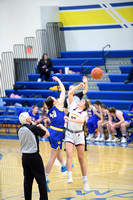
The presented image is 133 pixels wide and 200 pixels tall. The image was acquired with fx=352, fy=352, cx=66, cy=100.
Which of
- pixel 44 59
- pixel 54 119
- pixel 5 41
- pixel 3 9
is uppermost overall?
pixel 3 9

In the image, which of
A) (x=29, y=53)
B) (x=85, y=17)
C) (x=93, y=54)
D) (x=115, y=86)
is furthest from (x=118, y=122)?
(x=29, y=53)

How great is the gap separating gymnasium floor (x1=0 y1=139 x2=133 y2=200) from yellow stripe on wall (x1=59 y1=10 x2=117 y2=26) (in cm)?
707

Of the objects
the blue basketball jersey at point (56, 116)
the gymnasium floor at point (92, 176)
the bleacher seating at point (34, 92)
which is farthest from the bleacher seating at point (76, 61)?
the blue basketball jersey at point (56, 116)

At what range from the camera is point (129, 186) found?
6414 millimetres

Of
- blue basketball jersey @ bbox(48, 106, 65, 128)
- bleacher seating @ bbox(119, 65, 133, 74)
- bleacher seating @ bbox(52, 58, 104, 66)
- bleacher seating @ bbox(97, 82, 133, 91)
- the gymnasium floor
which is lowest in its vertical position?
the gymnasium floor

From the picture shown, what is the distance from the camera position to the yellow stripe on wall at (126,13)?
14.9 m

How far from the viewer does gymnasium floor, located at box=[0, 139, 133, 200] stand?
604cm

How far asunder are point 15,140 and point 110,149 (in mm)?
3537

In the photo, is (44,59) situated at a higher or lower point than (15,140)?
higher

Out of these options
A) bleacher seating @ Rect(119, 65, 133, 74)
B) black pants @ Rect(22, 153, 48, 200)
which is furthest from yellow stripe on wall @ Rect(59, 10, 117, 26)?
black pants @ Rect(22, 153, 48, 200)

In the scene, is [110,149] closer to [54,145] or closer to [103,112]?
[103,112]

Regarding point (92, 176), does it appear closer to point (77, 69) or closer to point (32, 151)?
point (32, 151)

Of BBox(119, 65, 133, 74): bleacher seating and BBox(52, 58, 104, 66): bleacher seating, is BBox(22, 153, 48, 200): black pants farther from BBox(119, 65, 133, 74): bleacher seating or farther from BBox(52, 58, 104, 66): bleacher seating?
BBox(52, 58, 104, 66): bleacher seating

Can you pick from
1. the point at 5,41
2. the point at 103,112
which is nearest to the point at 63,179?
the point at 103,112
